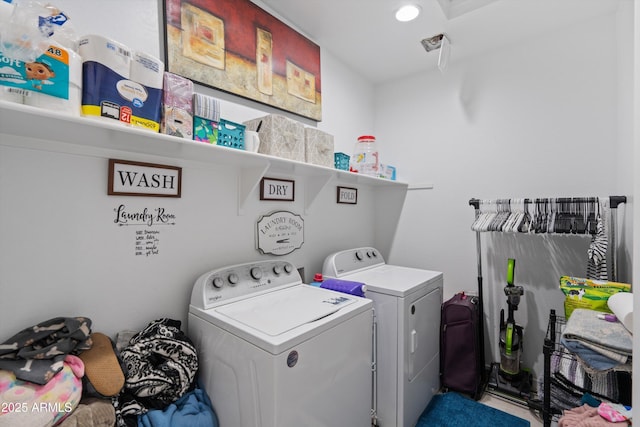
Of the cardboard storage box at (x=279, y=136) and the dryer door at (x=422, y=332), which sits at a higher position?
the cardboard storage box at (x=279, y=136)

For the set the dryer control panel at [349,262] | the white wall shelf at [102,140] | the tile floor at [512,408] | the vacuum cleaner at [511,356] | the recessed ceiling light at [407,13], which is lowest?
the tile floor at [512,408]

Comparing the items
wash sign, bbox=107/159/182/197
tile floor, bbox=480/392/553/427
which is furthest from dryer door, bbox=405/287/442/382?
wash sign, bbox=107/159/182/197

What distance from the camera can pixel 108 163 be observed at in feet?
3.85

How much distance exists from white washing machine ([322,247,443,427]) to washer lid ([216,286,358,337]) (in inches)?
12.5

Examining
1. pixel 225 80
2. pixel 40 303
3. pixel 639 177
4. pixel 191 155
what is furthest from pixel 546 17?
pixel 40 303

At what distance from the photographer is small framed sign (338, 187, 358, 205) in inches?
93.9

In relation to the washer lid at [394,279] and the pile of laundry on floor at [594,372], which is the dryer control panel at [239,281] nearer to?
the washer lid at [394,279]

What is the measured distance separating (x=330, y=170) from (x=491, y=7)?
57.0 inches

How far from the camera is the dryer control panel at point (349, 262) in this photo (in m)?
1.97

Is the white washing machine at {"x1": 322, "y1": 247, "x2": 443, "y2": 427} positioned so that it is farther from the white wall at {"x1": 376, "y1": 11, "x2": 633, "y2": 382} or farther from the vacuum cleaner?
the white wall at {"x1": 376, "y1": 11, "x2": 633, "y2": 382}

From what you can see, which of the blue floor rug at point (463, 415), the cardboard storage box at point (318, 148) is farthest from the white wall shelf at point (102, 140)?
the blue floor rug at point (463, 415)

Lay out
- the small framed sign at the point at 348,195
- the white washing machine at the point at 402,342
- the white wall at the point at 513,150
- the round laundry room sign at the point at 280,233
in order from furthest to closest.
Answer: the small framed sign at the point at 348,195
the white wall at the point at 513,150
the round laundry room sign at the point at 280,233
the white washing machine at the point at 402,342

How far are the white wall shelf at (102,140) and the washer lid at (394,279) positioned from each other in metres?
0.82

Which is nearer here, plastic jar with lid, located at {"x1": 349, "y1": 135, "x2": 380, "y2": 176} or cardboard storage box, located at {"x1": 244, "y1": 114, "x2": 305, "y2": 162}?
cardboard storage box, located at {"x1": 244, "y1": 114, "x2": 305, "y2": 162}
